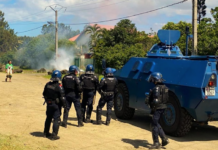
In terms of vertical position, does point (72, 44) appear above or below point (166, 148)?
above

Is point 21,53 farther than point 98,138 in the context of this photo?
Yes

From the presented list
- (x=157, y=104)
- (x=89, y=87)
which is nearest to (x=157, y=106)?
(x=157, y=104)

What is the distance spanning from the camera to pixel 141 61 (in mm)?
9945

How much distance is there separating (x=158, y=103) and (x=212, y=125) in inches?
150

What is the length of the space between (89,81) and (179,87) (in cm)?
272

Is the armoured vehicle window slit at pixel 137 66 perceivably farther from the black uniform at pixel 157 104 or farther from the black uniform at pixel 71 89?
the black uniform at pixel 157 104

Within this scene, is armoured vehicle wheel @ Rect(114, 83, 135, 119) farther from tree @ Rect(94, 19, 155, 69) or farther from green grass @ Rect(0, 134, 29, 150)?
tree @ Rect(94, 19, 155, 69)

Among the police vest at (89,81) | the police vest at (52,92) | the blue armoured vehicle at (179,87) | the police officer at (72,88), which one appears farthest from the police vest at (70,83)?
the blue armoured vehicle at (179,87)

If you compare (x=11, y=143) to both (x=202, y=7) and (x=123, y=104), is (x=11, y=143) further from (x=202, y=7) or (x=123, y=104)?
(x=202, y=7)

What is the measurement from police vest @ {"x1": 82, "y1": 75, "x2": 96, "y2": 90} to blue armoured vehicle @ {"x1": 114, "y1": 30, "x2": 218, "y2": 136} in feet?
3.85

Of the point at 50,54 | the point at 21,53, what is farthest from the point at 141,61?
the point at 21,53

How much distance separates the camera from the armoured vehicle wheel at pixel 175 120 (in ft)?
26.3

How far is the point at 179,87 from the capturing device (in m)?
8.02

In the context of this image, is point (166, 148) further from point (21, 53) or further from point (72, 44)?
point (21, 53)
